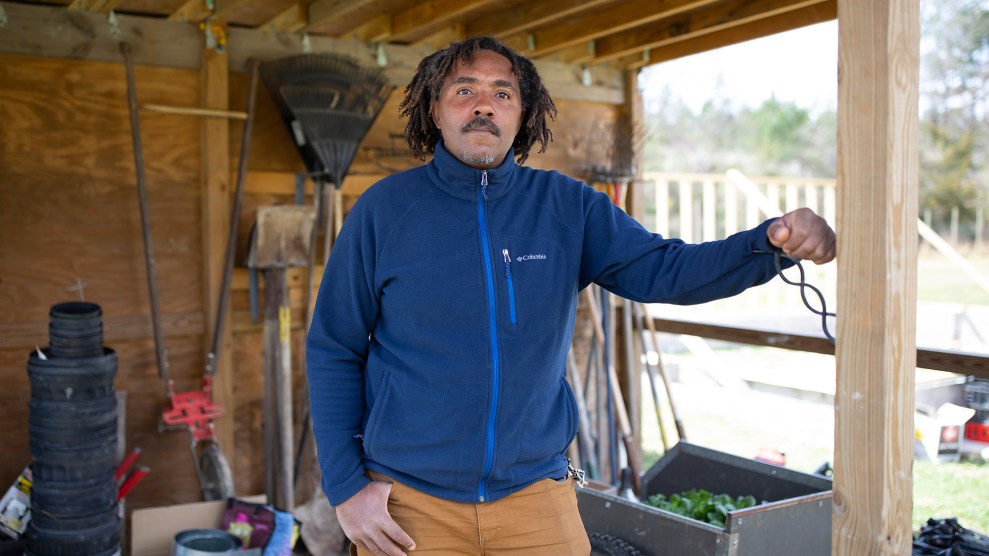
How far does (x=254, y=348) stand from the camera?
4180 mm

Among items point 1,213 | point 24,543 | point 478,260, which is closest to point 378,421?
point 478,260

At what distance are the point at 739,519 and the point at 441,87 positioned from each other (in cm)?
160

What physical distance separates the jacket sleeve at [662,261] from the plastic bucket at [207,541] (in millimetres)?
2084

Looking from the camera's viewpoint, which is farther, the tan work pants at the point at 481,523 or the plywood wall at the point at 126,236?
the plywood wall at the point at 126,236

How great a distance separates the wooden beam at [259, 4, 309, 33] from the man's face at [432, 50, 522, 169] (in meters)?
2.23

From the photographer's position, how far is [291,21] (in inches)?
158

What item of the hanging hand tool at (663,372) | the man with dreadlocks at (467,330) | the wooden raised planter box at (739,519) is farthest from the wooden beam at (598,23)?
the man with dreadlocks at (467,330)

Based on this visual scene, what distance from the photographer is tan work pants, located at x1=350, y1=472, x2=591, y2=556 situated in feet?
5.89

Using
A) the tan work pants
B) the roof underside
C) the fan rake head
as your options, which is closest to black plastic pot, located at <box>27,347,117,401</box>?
the fan rake head

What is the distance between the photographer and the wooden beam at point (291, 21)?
3963 millimetres

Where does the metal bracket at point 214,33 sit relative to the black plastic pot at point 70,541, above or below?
above

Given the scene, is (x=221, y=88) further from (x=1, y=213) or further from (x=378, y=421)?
(x=378, y=421)

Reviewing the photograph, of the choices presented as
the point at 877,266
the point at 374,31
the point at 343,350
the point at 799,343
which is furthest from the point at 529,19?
the point at 877,266

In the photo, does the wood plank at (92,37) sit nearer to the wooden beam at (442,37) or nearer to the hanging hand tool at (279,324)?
the hanging hand tool at (279,324)
